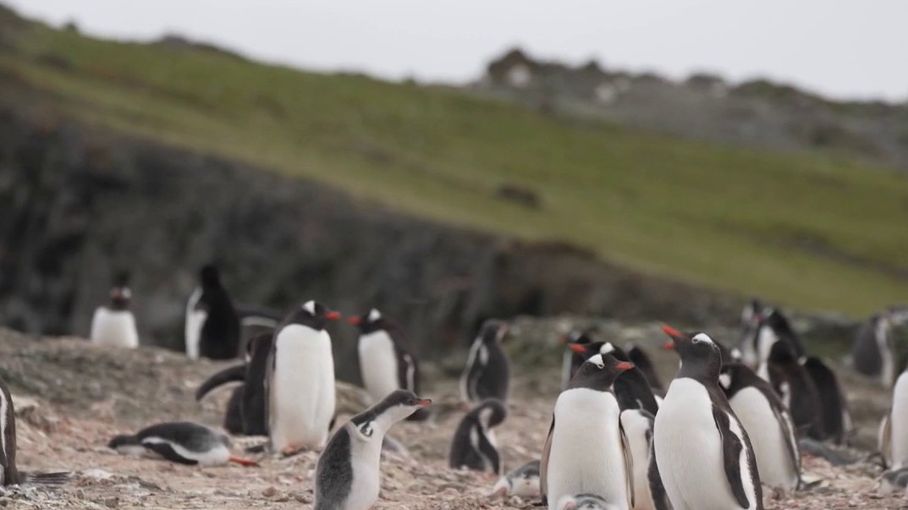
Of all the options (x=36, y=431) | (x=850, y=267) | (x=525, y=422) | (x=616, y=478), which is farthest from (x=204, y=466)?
(x=850, y=267)

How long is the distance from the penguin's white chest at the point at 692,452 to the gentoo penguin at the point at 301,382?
12.9 ft

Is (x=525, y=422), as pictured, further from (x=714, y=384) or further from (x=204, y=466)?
(x=714, y=384)

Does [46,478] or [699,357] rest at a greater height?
[699,357]

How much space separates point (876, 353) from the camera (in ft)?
73.6

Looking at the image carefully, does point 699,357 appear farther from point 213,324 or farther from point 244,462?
point 213,324

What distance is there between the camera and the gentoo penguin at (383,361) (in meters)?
16.3

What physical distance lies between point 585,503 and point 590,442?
0.34 meters

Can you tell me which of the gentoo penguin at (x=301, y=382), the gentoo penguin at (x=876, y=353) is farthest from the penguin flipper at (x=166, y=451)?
the gentoo penguin at (x=876, y=353)

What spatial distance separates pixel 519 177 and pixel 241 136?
29.8 ft

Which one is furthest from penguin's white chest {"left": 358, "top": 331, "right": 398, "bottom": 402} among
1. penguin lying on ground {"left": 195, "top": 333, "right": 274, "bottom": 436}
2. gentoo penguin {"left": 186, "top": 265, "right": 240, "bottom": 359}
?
penguin lying on ground {"left": 195, "top": 333, "right": 274, "bottom": 436}

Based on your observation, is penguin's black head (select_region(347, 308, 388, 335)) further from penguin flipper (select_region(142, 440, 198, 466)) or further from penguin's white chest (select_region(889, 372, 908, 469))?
penguin's white chest (select_region(889, 372, 908, 469))

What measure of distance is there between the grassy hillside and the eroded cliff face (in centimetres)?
113

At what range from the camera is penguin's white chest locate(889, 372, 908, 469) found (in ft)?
36.3

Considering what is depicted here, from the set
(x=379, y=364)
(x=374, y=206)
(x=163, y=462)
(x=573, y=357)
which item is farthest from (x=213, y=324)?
(x=374, y=206)
